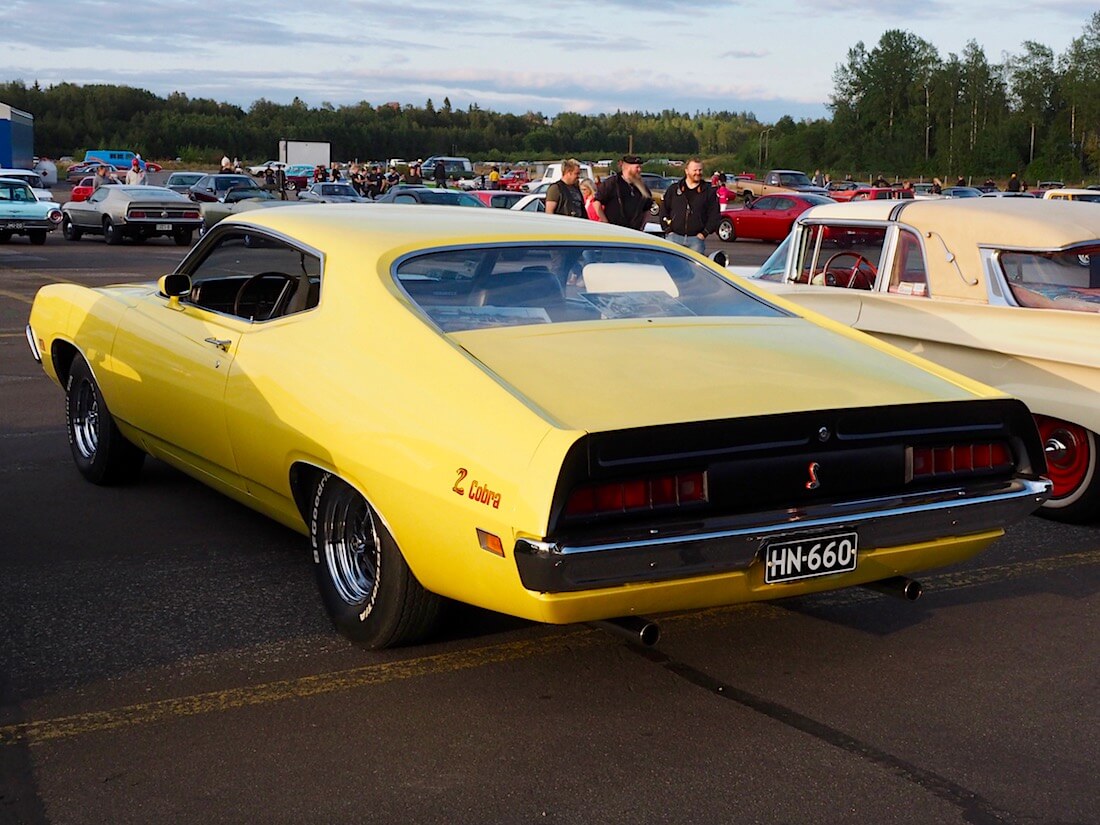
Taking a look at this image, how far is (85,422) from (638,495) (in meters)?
4.14

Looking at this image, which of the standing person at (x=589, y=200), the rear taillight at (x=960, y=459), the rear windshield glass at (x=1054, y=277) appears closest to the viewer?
the rear taillight at (x=960, y=459)

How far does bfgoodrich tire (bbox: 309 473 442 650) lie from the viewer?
432 cm

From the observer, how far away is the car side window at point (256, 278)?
5.20 metres

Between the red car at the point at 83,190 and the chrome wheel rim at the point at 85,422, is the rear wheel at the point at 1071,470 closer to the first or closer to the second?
the chrome wheel rim at the point at 85,422

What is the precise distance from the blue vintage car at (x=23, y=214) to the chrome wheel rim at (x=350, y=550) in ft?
82.6

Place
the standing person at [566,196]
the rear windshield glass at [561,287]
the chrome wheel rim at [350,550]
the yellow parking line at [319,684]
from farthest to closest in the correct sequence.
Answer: the standing person at [566,196] < the rear windshield glass at [561,287] < the chrome wheel rim at [350,550] < the yellow parking line at [319,684]

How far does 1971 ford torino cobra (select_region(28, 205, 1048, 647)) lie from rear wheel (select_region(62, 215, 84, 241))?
2665 cm

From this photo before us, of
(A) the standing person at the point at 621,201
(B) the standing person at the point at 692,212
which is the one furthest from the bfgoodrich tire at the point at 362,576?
(B) the standing person at the point at 692,212

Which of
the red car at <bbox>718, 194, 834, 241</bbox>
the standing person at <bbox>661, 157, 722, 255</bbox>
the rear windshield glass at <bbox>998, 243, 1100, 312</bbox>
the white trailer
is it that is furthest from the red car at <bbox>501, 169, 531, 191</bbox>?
the rear windshield glass at <bbox>998, 243, 1100, 312</bbox>

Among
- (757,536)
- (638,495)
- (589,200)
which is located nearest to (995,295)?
(757,536)

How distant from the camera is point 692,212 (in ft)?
46.1

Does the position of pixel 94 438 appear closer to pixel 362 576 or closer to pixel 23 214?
pixel 362 576

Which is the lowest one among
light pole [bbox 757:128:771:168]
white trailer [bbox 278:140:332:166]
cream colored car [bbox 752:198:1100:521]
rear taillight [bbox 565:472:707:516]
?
rear taillight [bbox 565:472:707:516]

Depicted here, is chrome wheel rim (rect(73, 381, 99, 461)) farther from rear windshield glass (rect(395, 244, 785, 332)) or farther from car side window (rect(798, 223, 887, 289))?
car side window (rect(798, 223, 887, 289))
